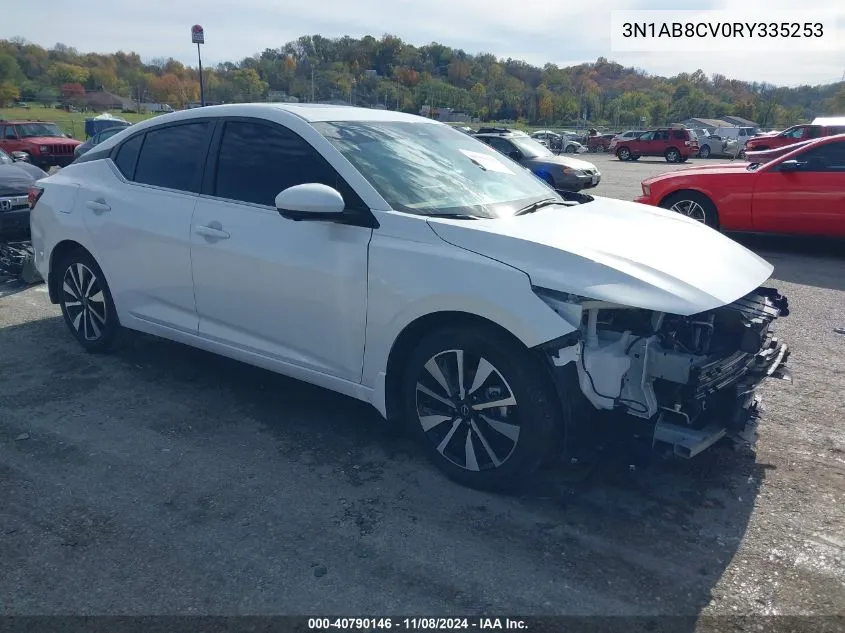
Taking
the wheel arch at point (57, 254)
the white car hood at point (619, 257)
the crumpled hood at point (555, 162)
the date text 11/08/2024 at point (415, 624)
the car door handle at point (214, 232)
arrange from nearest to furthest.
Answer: the date text 11/08/2024 at point (415, 624) < the white car hood at point (619, 257) < the car door handle at point (214, 232) < the wheel arch at point (57, 254) < the crumpled hood at point (555, 162)

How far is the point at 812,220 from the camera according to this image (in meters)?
8.90

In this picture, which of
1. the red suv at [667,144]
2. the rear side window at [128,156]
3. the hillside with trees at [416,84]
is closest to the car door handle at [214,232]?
the rear side window at [128,156]

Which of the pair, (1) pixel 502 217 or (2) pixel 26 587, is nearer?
(2) pixel 26 587

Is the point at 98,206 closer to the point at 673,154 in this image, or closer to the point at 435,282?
the point at 435,282

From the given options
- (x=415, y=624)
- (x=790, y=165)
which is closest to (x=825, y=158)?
(x=790, y=165)

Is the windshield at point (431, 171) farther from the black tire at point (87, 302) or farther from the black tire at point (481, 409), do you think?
the black tire at point (87, 302)

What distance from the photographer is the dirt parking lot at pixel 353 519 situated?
103 inches

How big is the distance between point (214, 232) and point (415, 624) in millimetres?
2522

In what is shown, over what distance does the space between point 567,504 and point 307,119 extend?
2510 mm

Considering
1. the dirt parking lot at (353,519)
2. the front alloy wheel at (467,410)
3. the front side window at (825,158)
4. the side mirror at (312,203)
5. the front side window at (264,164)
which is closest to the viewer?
the dirt parking lot at (353,519)

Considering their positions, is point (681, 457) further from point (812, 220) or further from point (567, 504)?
point (812, 220)

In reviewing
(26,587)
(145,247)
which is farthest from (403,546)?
(145,247)

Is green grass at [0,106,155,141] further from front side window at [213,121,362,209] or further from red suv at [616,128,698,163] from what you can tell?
front side window at [213,121,362,209]

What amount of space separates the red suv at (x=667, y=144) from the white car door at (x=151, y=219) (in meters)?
36.2
